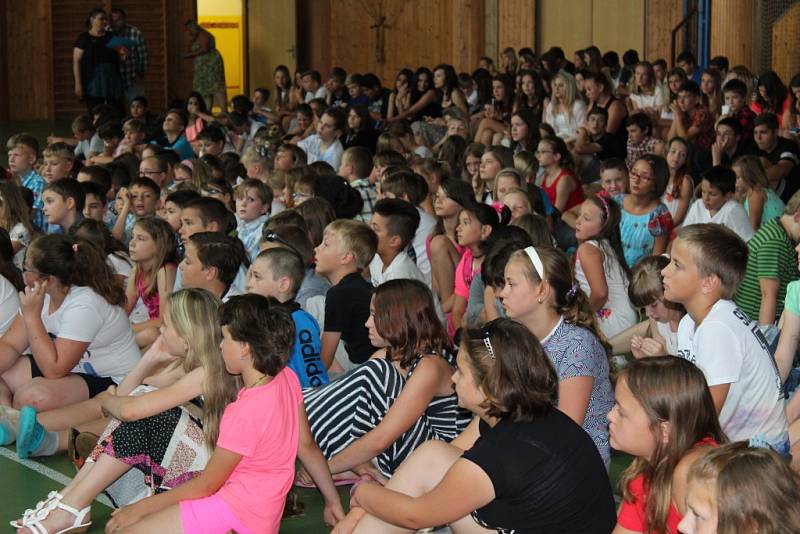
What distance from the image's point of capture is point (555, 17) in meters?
18.2

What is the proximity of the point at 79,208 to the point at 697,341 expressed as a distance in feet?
16.3

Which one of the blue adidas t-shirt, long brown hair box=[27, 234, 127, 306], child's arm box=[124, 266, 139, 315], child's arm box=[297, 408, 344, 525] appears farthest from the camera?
child's arm box=[124, 266, 139, 315]

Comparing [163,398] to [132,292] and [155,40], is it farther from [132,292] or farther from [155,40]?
[155,40]

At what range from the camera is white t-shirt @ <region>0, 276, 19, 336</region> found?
18.9ft

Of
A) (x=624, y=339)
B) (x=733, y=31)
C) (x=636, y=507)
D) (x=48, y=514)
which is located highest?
(x=733, y=31)

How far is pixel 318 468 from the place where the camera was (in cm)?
418

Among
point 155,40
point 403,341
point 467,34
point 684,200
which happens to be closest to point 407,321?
point 403,341

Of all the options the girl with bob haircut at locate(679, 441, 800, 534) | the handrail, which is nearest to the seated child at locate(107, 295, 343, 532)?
the girl with bob haircut at locate(679, 441, 800, 534)

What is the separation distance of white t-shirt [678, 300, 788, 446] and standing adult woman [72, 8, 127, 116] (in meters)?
11.4

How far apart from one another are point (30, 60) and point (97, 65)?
477cm

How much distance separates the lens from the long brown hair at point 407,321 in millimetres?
4309

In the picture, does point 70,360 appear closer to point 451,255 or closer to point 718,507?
point 451,255

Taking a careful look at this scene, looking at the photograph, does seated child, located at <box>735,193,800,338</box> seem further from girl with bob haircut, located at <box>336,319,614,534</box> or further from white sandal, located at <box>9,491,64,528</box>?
white sandal, located at <box>9,491,64,528</box>

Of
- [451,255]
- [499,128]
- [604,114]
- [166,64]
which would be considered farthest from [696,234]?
[166,64]
